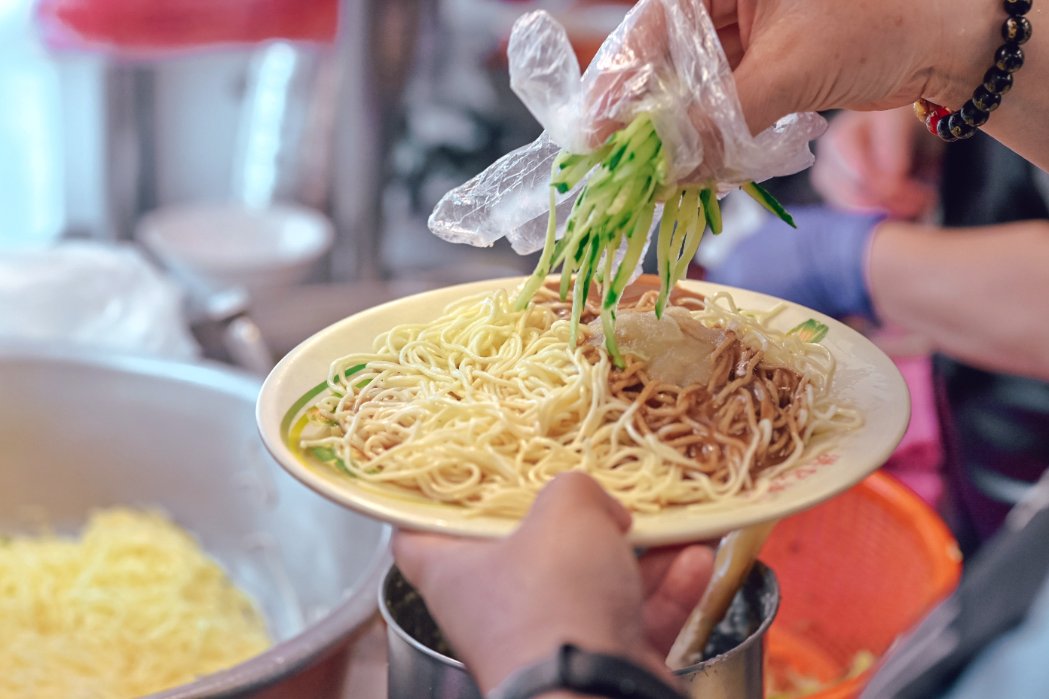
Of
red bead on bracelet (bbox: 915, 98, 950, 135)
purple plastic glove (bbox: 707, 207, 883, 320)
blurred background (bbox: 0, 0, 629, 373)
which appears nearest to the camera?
red bead on bracelet (bbox: 915, 98, 950, 135)

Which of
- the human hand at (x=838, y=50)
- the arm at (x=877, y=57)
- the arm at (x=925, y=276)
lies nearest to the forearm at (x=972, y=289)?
the arm at (x=925, y=276)

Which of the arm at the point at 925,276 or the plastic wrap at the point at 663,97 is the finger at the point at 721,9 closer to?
the plastic wrap at the point at 663,97

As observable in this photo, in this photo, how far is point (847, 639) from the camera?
189cm

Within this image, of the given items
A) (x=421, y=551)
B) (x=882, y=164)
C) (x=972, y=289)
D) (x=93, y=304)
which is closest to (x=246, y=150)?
(x=93, y=304)

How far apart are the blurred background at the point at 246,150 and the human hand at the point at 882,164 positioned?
82 cm

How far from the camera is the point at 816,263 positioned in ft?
7.17

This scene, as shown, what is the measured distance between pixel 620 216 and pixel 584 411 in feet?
0.67

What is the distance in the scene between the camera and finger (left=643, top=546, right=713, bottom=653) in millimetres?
983

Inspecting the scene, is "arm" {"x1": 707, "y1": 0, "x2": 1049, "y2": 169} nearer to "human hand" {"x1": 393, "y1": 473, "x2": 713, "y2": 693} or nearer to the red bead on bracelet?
the red bead on bracelet

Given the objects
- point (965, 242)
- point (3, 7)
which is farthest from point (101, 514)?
point (3, 7)

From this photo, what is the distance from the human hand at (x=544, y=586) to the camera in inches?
33.2

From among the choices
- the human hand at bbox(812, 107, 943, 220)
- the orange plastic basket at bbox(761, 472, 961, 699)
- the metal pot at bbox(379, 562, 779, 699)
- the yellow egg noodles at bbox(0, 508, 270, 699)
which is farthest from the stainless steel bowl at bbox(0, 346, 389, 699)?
the human hand at bbox(812, 107, 943, 220)

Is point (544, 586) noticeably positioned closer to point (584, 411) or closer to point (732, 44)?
point (584, 411)

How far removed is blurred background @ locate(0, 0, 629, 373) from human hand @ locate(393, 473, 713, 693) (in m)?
1.26
